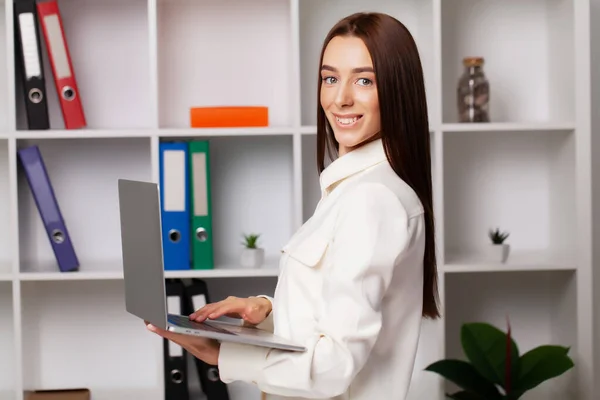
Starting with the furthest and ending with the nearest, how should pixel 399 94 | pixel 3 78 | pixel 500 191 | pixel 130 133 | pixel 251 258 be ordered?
pixel 500 191, pixel 3 78, pixel 251 258, pixel 130 133, pixel 399 94

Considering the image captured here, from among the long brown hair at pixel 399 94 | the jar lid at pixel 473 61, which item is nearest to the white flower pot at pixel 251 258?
the jar lid at pixel 473 61

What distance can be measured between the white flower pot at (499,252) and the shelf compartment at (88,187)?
116 cm

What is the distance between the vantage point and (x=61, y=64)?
264 centimetres

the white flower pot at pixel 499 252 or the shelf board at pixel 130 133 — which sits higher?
the shelf board at pixel 130 133

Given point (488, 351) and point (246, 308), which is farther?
point (488, 351)

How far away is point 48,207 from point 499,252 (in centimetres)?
142

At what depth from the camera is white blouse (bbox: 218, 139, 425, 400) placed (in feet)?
3.84

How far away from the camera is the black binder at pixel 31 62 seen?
2.57 metres

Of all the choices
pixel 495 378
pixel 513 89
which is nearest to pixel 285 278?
pixel 495 378

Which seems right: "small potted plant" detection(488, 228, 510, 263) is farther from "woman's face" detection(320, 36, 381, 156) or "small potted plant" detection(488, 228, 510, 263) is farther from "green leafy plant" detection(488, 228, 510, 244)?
"woman's face" detection(320, 36, 381, 156)

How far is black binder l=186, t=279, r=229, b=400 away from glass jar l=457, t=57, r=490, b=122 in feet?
3.27

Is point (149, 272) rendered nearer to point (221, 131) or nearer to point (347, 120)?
point (347, 120)

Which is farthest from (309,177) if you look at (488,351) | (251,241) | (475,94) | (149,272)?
(149,272)

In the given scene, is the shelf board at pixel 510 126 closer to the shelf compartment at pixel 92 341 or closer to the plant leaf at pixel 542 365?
the plant leaf at pixel 542 365
